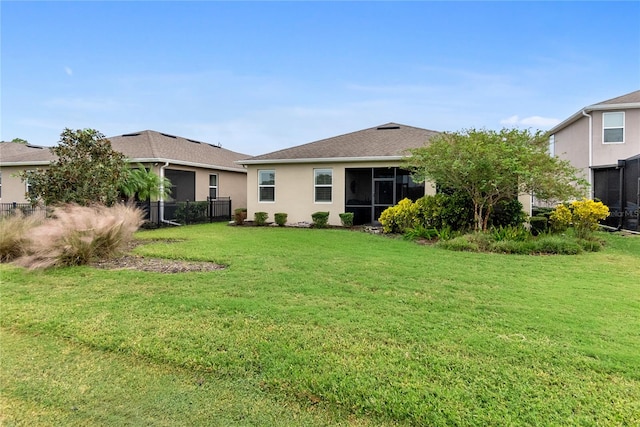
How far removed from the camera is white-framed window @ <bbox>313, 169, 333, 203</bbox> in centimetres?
1536

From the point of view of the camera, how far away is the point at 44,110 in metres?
17.3

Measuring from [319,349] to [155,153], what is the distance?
1541 centimetres

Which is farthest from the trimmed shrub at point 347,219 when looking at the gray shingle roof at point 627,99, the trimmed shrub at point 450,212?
the gray shingle roof at point 627,99

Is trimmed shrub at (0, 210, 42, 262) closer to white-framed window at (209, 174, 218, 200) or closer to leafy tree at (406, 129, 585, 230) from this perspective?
leafy tree at (406, 129, 585, 230)

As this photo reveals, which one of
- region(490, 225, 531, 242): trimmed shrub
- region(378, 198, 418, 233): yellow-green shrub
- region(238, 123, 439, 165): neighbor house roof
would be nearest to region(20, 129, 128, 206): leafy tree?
region(238, 123, 439, 165): neighbor house roof

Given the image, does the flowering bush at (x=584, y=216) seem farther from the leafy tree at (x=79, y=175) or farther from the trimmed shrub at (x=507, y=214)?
the leafy tree at (x=79, y=175)

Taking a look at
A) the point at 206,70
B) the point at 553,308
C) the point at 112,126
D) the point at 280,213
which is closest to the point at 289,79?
the point at 206,70

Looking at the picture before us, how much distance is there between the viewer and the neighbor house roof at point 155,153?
1642 cm

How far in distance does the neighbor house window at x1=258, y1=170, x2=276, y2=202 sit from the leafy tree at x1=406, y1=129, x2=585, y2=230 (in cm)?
742

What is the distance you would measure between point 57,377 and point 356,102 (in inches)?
729

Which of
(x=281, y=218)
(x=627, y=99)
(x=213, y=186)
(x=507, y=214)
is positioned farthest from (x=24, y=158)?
(x=627, y=99)

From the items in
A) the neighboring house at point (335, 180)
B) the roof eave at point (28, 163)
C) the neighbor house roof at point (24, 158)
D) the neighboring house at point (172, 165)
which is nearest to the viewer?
the neighboring house at point (335, 180)

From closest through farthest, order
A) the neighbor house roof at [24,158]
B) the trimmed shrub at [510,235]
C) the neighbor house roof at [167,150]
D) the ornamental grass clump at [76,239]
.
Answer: the ornamental grass clump at [76,239] → the trimmed shrub at [510,235] → the neighbor house roof at [167,150] → the neighbor house roof at [24,158]

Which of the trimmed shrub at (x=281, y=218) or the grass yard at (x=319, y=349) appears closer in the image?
the grass yard at (x=319, y=349)
